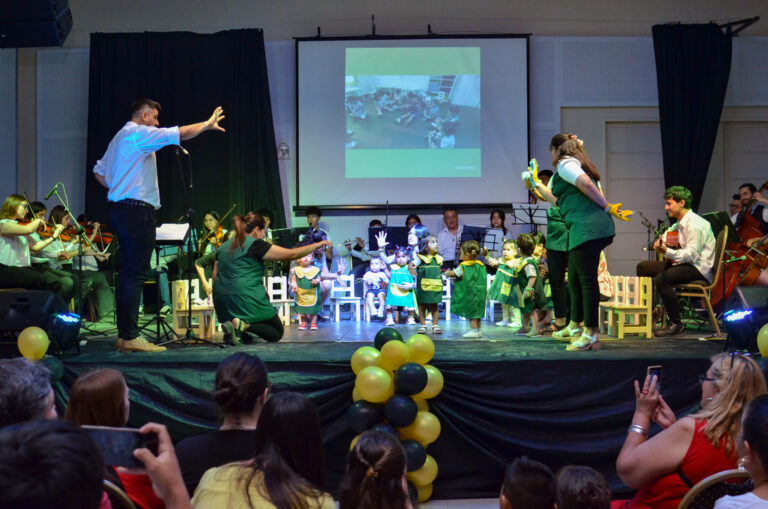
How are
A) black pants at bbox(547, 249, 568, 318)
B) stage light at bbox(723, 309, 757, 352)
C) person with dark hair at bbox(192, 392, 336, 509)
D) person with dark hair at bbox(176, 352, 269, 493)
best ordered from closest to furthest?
person with dark hair at bbox(192, 392, 336, 509), person with dark hair at bbox(176, 352, 269, 493), stage light at bbox(723, 309, 757, 352), black pants at bbox(547, 249, 568, 318)

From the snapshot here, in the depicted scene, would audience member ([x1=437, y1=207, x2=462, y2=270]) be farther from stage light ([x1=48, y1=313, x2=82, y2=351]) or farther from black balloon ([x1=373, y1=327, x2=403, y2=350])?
stage light ([x1=48, y1=313, x2=82, y2=351])

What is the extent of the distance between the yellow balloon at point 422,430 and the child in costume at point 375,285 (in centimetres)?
431

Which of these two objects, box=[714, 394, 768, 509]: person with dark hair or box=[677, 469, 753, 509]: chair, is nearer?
box=[714, 394, 768, 509]: person with dark hair

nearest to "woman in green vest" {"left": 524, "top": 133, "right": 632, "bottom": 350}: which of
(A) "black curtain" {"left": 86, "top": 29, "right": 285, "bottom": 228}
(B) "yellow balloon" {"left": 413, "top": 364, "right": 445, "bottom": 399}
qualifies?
(B) "yellow balloon" {"left": 413, "top": 364, "right": 445, "bottom": 399}

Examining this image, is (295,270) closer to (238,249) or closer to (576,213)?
(238,249)

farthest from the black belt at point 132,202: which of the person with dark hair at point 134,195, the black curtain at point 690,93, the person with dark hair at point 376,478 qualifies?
the black curtain at point 690,93

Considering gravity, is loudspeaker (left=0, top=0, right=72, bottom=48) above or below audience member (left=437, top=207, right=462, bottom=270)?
above

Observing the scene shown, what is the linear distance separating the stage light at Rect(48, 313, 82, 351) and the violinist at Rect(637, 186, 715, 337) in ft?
14.4

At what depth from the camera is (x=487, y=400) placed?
441 centimetres

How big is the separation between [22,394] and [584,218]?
3657 mm

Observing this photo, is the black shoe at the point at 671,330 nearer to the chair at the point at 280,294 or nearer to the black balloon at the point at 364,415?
the black balloon at the point at 364,415

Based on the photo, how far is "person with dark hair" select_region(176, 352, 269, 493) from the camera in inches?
88.5

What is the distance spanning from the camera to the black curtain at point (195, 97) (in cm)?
1000

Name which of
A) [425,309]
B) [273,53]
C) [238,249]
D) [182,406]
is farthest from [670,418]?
[273,53]
